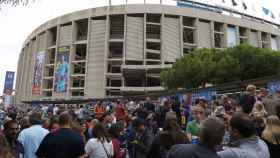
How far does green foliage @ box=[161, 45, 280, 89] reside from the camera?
1583 inches

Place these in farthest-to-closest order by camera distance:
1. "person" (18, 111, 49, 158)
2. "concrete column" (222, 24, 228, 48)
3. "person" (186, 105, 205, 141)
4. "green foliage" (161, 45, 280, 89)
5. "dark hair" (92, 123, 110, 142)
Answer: "concrete column" (222, 24, 228, 48) < "green foliage" (161, 45, 280, 89) < "person" (186, 105, 205, 141) < "person" (18, 111, 49, 158) < "dark hair" (92, 123, 110, 142)

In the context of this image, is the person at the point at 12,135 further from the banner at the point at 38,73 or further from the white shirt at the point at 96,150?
the banner at the point at 38,73

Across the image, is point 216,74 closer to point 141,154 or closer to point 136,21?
point 136,21

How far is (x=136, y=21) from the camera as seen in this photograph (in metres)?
61.2

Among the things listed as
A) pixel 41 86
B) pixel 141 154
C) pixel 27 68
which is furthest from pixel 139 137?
pixel 27 68

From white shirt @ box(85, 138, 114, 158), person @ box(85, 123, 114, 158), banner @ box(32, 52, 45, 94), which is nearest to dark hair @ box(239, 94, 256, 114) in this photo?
person @ box(85, 123, 114, 158)

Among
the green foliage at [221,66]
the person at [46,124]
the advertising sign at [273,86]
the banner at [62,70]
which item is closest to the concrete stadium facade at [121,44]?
the banner at [62,70]

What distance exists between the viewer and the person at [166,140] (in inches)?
164

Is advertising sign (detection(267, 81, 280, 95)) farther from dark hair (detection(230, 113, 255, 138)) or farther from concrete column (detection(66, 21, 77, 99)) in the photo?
concrete column (detection(66, 21, 77, 99))

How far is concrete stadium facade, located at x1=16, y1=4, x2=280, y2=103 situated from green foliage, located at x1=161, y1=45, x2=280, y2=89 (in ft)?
47.0

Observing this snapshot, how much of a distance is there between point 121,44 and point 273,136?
59342mm

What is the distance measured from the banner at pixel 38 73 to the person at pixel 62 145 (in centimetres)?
6599

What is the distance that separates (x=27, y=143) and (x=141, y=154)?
2270 millimetres

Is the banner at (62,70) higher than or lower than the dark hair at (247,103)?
higher
